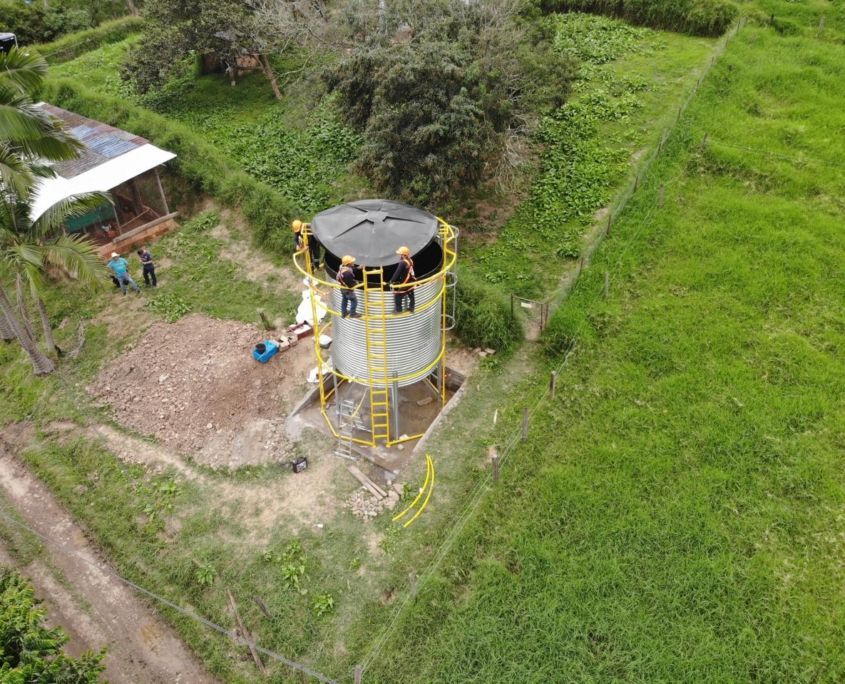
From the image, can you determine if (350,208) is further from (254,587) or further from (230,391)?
(254,587)

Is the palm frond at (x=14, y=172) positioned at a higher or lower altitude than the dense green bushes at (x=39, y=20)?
higher

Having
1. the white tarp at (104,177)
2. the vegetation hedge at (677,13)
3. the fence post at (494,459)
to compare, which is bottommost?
the fence post at (494,459)

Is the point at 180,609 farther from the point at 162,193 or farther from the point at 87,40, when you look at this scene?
the point at 87,40

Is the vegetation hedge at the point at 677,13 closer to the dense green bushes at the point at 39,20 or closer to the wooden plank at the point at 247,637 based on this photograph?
the dense green bushes at the point at 39,20

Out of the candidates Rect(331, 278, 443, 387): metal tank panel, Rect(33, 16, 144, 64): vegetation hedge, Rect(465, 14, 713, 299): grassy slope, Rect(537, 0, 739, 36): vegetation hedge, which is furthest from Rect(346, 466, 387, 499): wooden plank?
Rect(33, 16, 144, 64): vegetation hedge

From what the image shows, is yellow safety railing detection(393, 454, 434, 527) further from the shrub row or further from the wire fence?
the shrub row

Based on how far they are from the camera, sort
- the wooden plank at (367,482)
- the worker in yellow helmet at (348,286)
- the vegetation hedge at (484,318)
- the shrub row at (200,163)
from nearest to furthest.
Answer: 1. the worker in yellow helmet at (348,286)
2. the wooden plank at (367,482)
3. the vegetation hedge at (484,318)
4. the shrub row at (200,163)

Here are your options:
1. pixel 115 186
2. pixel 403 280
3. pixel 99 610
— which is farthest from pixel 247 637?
pixel 115 186

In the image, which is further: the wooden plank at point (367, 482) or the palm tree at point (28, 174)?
the wooden plank at point (367, 482)

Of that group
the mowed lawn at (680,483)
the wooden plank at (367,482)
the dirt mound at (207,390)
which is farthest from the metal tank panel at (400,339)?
the mowed lawn at (680,483)
